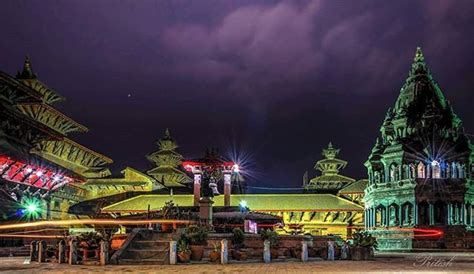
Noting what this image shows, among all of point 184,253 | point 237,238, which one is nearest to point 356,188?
point 237,238

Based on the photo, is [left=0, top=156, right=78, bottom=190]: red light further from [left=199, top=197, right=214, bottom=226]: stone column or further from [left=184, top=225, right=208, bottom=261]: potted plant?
[left=184, top=225, right=208, bottom=261]: potted plant

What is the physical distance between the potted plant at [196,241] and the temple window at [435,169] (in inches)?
1693

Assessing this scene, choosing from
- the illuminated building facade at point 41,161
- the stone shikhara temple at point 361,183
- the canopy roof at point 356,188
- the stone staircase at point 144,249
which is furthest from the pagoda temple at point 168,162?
the stone staircase at point 144,249

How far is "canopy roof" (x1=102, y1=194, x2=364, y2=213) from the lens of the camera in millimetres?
72062

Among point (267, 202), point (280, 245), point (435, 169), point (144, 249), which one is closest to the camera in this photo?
point (144, 249)

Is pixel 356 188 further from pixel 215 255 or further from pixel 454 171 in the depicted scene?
pixel 215 255

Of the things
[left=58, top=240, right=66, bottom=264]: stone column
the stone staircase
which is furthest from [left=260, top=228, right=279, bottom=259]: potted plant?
[left=58, top=240, right=66, bottom=264]: stone column

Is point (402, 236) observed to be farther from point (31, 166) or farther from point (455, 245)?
point (31, 166)

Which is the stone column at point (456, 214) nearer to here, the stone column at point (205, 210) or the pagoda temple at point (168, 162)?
the stone column at point (205, 210)

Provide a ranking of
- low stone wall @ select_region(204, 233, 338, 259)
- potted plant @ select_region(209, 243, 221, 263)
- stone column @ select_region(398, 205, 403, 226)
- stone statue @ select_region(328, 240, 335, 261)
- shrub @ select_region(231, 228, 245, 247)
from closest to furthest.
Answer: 1. potted plant @ select_region(209, 243, 221, 263)
2. low stone wall @ select_region(204, 233, 338, 259)
3. shrub @ select_region(231, 228, 245, 247)
4. stone statue @ select_region(328, 240, 335, 261)
5. stone column @ select_region(398, 205, 403, 226)

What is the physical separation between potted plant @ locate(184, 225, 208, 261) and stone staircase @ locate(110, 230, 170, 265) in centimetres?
111

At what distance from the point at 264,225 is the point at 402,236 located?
20.4m

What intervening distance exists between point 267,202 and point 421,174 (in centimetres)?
1736

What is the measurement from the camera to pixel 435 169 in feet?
219
